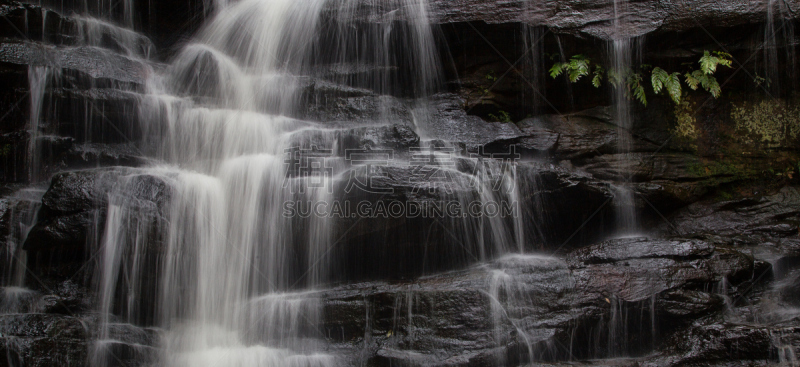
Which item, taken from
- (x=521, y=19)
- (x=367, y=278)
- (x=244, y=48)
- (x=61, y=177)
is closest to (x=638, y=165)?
(x=521, y=19)

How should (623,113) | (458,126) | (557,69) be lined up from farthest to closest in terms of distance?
(458,126) → (623,113) → (557,69)

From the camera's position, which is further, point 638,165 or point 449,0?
point 449,0

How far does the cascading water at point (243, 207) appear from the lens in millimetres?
4699

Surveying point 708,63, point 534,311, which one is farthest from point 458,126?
point 708,63

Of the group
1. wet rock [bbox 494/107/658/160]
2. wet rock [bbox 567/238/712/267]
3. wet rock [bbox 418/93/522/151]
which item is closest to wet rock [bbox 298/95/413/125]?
wet rock [bbox 418/93/522/151]

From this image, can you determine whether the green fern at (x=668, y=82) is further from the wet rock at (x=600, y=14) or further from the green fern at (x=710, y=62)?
the wet rock at (x=600, y=14)

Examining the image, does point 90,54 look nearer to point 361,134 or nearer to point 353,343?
point 361,134

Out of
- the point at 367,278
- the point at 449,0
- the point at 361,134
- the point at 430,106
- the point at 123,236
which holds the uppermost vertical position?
the point at 449,0

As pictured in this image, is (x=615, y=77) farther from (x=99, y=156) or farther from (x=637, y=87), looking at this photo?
(x=99, y=156)

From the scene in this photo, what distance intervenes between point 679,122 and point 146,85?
786 cm

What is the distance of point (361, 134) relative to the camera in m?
6.28

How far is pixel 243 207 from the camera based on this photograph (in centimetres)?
532

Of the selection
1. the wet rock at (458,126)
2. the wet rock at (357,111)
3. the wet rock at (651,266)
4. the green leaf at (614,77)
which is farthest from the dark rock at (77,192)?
the green leaf at (614,77)

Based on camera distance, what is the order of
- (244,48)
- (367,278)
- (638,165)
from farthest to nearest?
1. (244,48)
2. (638,165)
3. (367,278)
